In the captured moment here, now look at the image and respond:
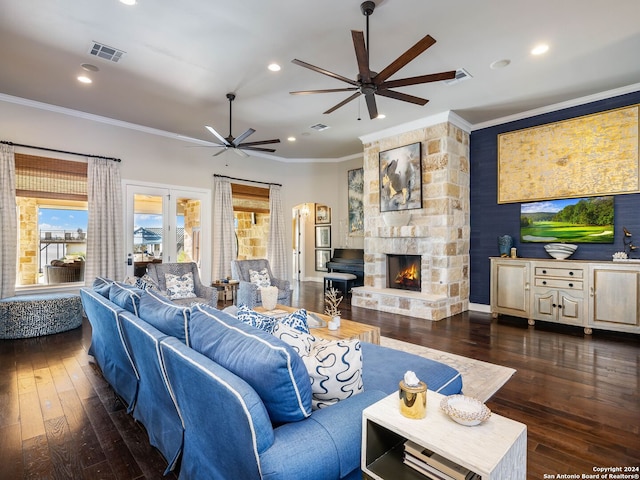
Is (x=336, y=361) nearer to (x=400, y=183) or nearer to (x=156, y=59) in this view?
(x=156, y=59)

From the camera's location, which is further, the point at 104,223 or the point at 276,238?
the point at 276,238

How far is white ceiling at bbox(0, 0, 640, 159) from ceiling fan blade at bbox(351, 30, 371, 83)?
2.01 ft

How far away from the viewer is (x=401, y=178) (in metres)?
6.02

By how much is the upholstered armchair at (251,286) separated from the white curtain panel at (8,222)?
315 cm

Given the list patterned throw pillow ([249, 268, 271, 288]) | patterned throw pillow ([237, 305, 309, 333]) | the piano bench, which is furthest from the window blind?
patterned throw pillow ([237, 305, 309, 333])

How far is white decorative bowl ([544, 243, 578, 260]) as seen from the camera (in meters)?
4.86

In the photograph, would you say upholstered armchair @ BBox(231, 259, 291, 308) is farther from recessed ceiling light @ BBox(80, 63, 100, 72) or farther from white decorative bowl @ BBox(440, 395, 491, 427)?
white decorative bowl @ BBox(440, 395, 491, 427)

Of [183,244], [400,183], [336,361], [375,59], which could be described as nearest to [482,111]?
[400,183]

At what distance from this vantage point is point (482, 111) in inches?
212

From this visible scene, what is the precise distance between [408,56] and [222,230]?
211 inches

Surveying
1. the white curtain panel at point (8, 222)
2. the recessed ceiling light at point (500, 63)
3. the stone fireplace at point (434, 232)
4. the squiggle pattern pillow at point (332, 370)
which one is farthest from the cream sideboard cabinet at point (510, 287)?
the white curtain panel at point (8, 222)

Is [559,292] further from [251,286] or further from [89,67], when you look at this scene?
[89,67]

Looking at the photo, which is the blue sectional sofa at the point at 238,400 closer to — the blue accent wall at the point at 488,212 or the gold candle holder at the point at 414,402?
the gold candle holder at the point at 414,402

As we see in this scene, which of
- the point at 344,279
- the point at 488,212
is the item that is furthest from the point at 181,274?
the point at 488,212
